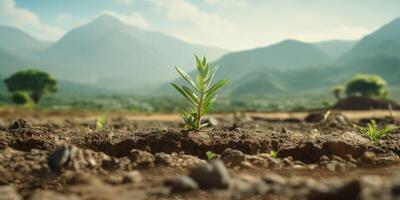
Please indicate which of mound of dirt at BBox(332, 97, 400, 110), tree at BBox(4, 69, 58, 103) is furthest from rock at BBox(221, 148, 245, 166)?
tree at BBox(4, 69, 58, 103)

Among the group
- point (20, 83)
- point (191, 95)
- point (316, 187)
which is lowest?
point (316, 187)

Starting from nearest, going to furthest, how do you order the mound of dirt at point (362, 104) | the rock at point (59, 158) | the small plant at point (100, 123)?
the rock at point (59, 158) < the small plant at point (100, 123) < the mound of dirt at point (362, 104)

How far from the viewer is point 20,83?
74.5 m

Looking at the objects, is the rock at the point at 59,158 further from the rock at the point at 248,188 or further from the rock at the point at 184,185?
the rock at the point at 248,188

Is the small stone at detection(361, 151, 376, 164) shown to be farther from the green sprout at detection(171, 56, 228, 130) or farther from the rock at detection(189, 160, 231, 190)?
the rock at detection(189, 160, 231, 190)

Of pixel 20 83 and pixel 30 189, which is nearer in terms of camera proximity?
pixel 30 189

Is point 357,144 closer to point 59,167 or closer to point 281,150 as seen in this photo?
point 281,150

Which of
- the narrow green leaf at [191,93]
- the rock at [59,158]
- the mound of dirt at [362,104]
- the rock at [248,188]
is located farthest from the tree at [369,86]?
the rock at [248,188]

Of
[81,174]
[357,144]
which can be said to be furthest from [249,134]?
[81,174]

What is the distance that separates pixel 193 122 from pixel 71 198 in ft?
9.57

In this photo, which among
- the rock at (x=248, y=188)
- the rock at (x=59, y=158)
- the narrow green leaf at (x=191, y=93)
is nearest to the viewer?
the rock at (x=248, y=188)

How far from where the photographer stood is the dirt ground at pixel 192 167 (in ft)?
7.23

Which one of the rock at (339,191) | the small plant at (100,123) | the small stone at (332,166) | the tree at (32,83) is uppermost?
the tree at (32,83)

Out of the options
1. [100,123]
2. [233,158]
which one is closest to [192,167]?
[233,158]
